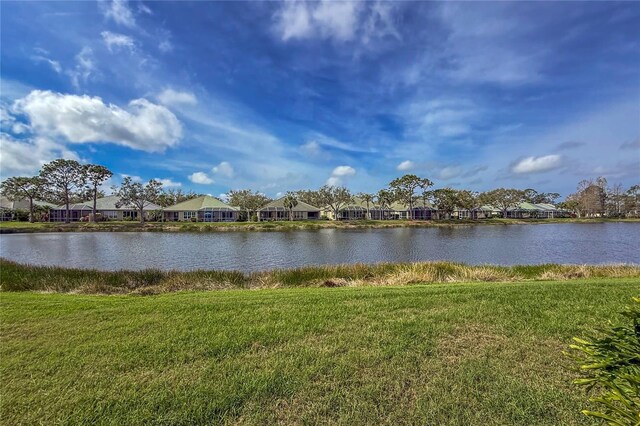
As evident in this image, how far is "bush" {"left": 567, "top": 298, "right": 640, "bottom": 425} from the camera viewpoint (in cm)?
204

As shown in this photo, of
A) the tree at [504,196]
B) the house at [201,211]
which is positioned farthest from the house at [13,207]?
the tree at [504,196]

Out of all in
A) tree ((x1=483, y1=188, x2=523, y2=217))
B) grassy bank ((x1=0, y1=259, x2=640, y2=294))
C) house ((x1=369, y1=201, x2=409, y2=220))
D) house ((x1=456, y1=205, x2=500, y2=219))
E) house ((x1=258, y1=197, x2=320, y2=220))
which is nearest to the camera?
grassy bank ((x1=0, y1=259, x2=640, y2=294))

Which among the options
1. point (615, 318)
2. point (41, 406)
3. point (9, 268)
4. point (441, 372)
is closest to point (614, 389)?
point (441, 372)

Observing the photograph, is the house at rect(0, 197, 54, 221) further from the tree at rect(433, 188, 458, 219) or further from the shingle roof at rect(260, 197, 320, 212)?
the tree at rect(433, 188, 458, 219)

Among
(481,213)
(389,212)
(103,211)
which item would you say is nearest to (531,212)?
(481,213)

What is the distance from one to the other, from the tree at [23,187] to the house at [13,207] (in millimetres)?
4219

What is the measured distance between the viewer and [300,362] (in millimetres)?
4453

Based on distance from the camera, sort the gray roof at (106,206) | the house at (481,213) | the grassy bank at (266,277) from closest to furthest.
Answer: the grassy bank at (266,277) → the gray roof at (106,206) → the house at (481,213)

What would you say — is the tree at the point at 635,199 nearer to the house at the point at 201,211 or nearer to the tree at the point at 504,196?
the tree at the point at 504,196

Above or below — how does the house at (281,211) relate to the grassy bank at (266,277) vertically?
above

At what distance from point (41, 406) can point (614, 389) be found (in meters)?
5.33

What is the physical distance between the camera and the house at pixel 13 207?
72.0 metres

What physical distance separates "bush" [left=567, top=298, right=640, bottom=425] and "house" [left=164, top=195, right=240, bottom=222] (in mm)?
77620

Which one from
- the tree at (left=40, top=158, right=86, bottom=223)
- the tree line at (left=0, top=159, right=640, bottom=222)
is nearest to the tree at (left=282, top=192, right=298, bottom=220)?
the tree line at (left=0, top=159, right=640, bottom=222)
